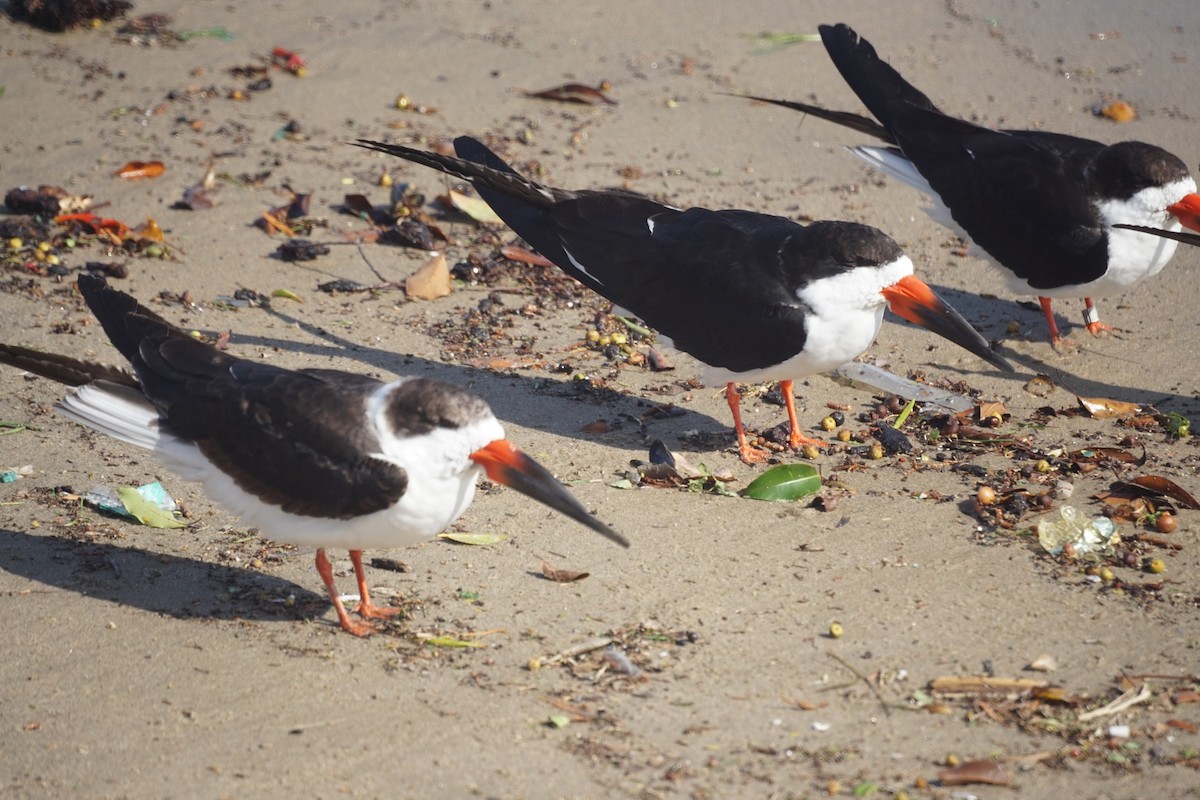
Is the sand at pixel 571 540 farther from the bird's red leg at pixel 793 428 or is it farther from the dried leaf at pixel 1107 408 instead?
the bird's red leg at pixel 793 428

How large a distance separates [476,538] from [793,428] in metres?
1.65

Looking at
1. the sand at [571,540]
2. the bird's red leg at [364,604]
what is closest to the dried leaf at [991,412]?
the sand at [571,540]

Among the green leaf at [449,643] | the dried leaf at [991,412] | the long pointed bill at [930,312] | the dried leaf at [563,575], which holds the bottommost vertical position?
the green leaf at [449,643]

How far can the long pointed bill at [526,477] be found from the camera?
13.2ft

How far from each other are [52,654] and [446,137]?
478cm

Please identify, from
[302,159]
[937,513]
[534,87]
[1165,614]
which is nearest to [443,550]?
[937,513]

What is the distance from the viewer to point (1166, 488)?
491cm

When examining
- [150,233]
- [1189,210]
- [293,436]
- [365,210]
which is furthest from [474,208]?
[1189,210]

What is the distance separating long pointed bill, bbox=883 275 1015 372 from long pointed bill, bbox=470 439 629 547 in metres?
1.91

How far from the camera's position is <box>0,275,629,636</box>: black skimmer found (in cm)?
398

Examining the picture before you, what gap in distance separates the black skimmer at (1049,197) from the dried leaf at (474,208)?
187cm

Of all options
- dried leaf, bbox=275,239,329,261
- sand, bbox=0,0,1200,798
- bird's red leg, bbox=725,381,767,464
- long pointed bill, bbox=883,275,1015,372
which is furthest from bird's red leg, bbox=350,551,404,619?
dried leaf, bbox=275,239,329,261

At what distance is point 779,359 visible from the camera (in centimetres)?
528

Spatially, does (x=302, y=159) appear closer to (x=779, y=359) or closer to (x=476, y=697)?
(x=779, y=359)
